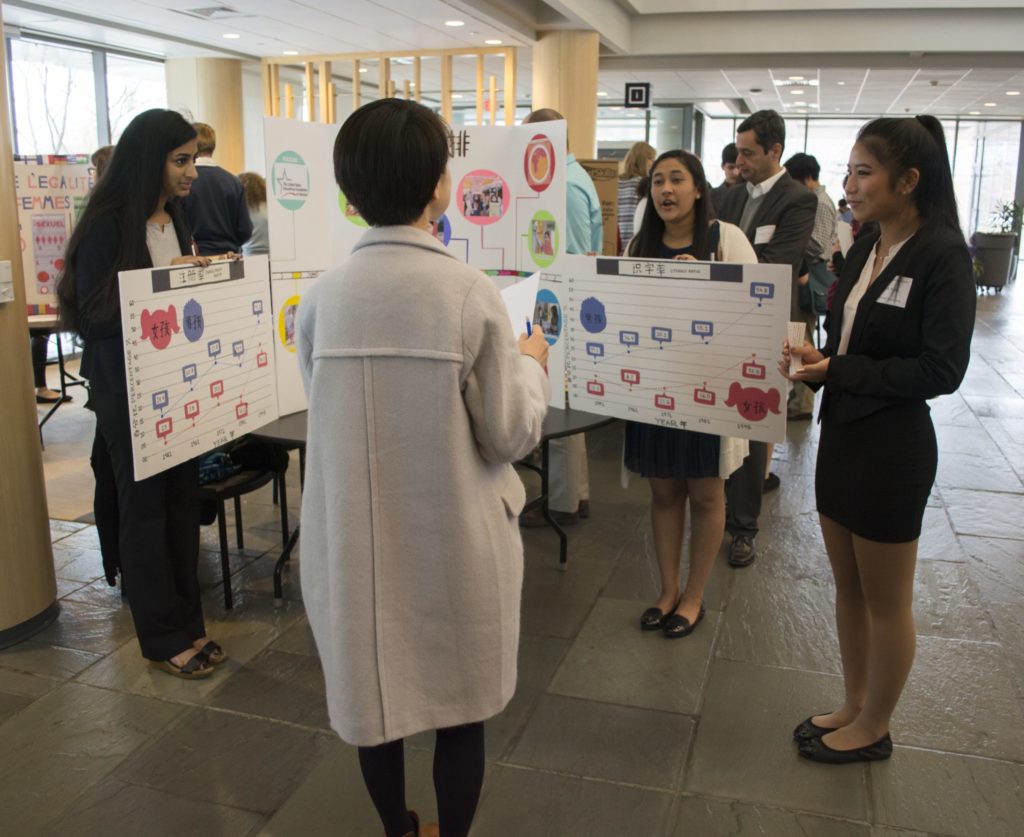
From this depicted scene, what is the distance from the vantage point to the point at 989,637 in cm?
297

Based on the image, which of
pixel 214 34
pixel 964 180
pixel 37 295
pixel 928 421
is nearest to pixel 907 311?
pixel 928 421

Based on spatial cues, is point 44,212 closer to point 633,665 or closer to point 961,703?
point 633,665

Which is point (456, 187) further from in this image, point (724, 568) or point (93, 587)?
point (93, 587)

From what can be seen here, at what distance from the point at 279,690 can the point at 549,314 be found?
1493 millimetres

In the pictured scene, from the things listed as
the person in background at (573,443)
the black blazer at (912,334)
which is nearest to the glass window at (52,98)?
the person in background at (573,443)

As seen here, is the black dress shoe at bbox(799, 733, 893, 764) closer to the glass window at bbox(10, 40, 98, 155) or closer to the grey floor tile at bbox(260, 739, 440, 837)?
the grey floor tile at bbox(260, 739, 440, 837)

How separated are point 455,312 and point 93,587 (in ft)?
8.50

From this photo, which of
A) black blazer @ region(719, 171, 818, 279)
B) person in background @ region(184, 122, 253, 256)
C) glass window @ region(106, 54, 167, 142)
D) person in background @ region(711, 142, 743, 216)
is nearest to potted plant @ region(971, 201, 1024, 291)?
person in background @ region(711, 142, 743, 216)

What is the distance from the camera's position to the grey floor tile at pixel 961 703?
239cm

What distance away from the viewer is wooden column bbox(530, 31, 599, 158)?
8.29m

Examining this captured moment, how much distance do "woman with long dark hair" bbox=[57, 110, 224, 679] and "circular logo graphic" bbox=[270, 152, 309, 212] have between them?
0.39 metres

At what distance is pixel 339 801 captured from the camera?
2182 millimetres

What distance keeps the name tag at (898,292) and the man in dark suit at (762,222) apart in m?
1.65

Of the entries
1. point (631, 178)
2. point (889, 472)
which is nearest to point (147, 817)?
point (889, 472)
